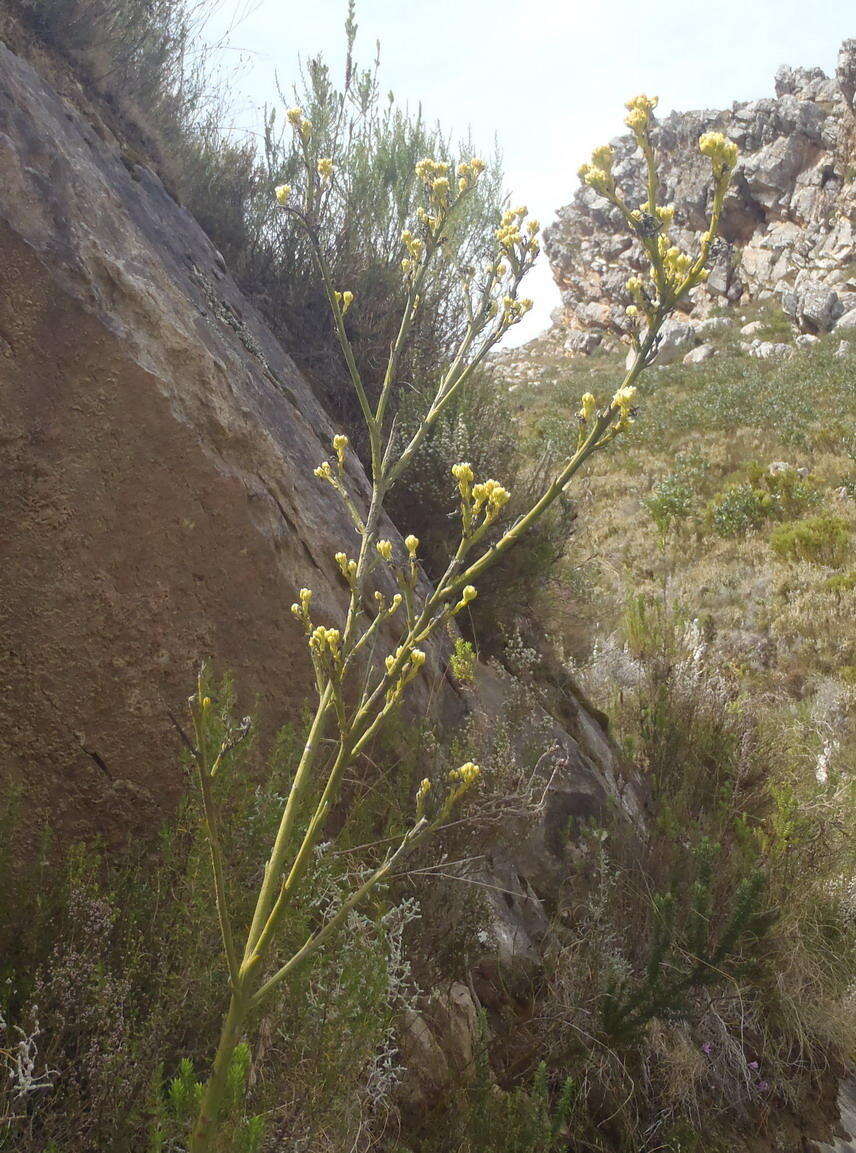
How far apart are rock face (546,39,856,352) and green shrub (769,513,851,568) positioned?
55.3 feet

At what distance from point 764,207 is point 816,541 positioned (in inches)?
1085

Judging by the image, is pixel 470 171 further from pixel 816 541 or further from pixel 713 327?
pixel 713 327

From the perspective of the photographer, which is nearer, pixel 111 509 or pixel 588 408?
pixel 588 408

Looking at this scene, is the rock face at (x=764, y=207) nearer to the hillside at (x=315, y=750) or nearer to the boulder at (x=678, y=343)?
the boulder at (x=678, y=343)

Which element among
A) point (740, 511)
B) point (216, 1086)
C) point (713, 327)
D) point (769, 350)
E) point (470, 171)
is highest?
point (713, 327)

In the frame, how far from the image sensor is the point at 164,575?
6.59ft

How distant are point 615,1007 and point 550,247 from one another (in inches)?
1569

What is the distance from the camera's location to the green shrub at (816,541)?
784 cm

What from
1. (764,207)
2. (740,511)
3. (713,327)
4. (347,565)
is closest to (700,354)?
(713,327)

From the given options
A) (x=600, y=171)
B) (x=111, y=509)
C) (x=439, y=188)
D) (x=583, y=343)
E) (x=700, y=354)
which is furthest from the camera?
(x=583, y=343)

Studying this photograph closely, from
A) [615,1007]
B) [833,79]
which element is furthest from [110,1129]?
[833,79]

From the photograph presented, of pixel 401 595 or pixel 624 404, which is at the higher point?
pixel 624 404

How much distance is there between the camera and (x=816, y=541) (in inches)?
316

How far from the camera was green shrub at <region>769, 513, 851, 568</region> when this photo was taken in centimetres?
784
